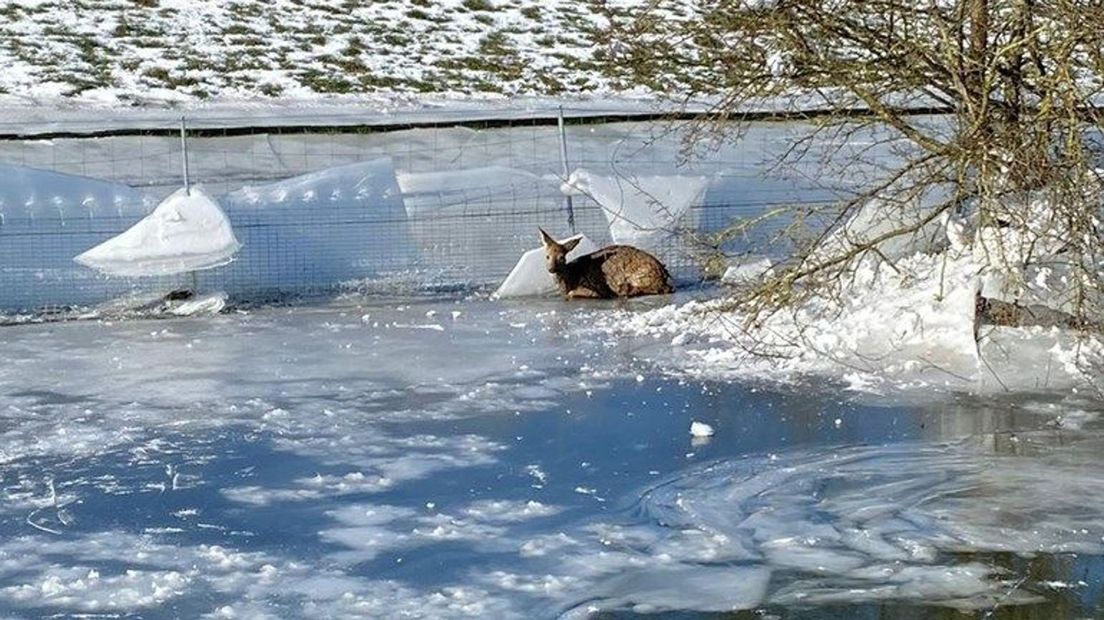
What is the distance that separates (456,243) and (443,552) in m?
7.98

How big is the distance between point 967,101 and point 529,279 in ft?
16.6

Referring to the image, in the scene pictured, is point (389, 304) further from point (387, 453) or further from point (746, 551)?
point (746, 551)

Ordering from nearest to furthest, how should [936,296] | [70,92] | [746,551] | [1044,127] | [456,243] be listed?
[746,551] < [1044,127] < [936,296] < [456,243] < [70,92]

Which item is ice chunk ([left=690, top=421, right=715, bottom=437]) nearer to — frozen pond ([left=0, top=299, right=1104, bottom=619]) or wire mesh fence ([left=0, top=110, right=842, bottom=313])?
frozen pond ([left=0, top=299, right=1104, bottom=619])

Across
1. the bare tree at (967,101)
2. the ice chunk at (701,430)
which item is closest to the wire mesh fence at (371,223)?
the bare tree at (967,101)

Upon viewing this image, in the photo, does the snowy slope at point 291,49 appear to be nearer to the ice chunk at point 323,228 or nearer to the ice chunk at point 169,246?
the ice chunk at point 323,228

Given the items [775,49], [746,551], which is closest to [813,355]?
[775,49]

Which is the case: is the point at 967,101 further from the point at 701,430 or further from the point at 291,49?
the point at 291,49

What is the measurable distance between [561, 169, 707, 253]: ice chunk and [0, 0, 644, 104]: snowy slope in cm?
709

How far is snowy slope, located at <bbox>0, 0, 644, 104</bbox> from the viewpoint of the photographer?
2253cm

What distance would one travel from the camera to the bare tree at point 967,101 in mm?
8531

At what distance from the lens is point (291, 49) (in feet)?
80.6

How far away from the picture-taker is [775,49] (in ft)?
32.2

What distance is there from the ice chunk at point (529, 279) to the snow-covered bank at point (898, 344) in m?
2.43
